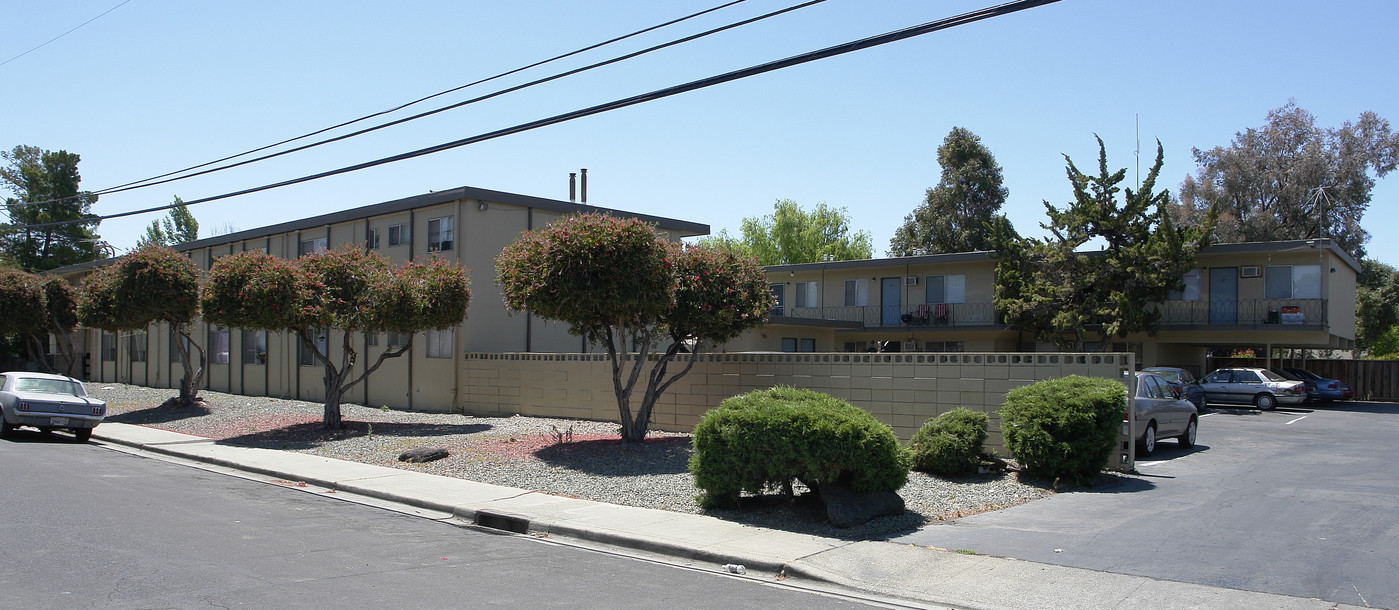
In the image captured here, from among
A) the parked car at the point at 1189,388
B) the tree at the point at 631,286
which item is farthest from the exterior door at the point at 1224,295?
the tree at the point at 631,286

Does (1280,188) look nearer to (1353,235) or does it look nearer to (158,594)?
(1353,235)

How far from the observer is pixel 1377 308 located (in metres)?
49.5

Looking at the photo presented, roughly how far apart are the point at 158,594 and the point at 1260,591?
8484 millimetres

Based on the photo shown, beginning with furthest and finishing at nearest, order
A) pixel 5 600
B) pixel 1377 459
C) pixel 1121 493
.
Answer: pixel 1377 459, pixel 1121 493, pixel 5 600

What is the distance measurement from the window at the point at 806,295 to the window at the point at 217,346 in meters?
23.0

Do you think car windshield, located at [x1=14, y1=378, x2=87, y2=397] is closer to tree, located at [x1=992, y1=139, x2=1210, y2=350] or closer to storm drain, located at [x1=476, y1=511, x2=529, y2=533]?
storm drain, located at [x1=476, y1=511, x2=529, y2=533]

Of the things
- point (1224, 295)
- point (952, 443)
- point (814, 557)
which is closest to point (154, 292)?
point (952, 443)

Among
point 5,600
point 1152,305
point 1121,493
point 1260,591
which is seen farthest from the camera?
point 1152,305

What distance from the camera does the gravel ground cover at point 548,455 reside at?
1074 cm

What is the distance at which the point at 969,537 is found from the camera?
935 cm

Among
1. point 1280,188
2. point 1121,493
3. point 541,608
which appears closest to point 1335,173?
point 1280,188

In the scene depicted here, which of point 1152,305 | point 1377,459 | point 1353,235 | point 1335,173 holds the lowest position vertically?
point 1377,459

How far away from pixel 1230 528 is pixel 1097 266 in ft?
75.4

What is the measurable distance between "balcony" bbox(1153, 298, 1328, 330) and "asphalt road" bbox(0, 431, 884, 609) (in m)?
27.1
